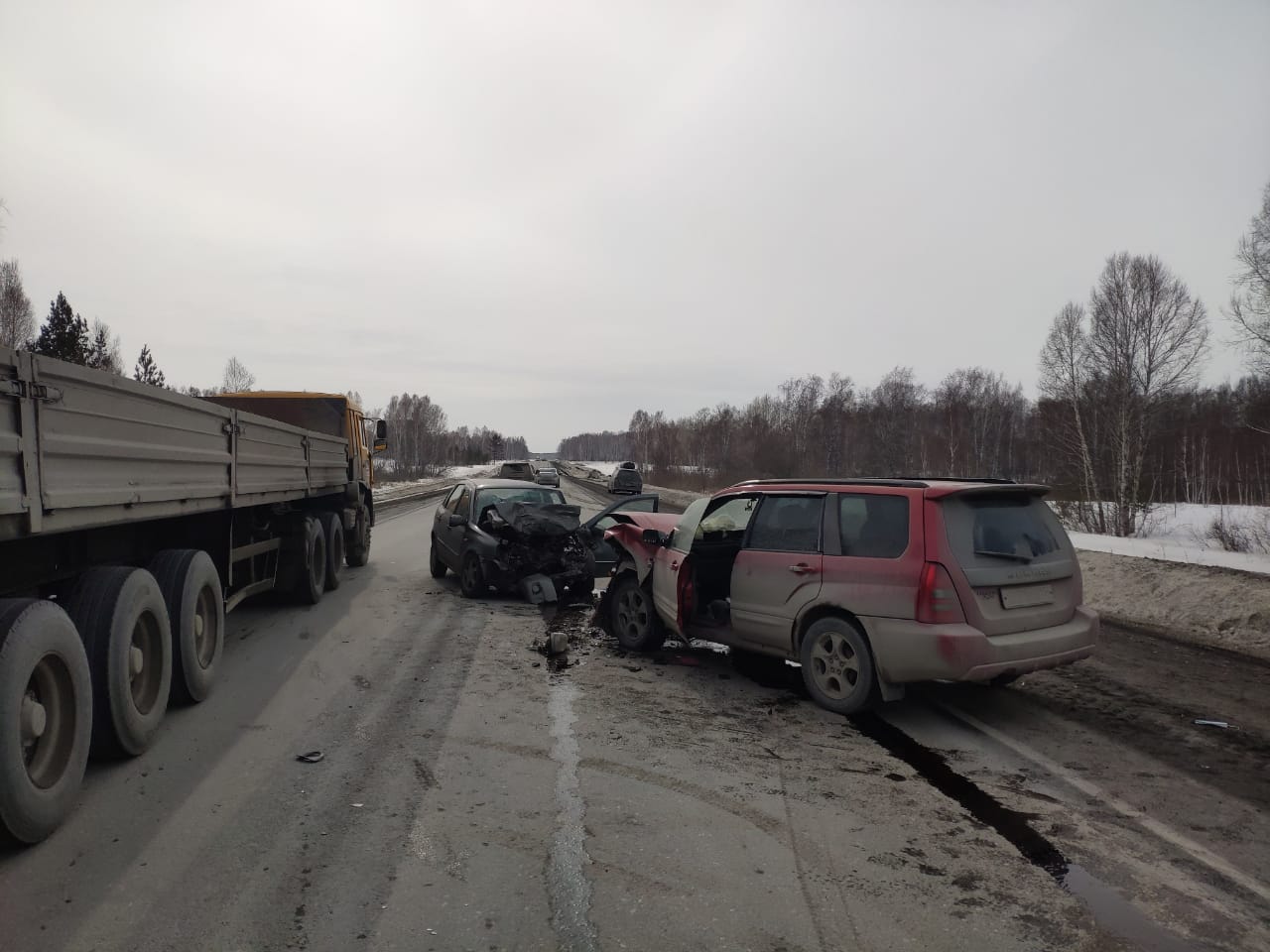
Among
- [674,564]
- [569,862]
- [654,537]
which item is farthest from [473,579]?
[569,862]

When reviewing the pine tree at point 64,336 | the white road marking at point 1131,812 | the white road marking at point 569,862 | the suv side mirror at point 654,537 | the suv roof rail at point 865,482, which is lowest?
the white road marking at point 1131,812

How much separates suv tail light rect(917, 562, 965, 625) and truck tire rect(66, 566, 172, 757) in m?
4.92

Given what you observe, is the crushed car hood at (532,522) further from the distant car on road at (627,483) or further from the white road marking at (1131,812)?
the distant car on road at (627,483)

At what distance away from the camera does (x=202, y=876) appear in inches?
130

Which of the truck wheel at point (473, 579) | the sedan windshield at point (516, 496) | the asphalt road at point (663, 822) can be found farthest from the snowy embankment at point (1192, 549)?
the truck wheel at point (473, 579)

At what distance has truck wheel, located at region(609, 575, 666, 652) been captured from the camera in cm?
770

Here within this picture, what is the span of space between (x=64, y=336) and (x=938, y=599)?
53.0m

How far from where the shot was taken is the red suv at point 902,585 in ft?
16.9

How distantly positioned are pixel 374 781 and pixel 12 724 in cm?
169

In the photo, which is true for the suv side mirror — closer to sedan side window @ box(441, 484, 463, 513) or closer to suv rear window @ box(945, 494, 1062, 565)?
suv rear window @ box(945, 494, 1062, 565)

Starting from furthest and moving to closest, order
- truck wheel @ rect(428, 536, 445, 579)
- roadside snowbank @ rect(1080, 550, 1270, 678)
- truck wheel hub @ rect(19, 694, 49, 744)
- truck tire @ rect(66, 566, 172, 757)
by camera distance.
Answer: truck wheel @ rect(428, 536, 445, 579) < roadside snowbank @ rect(1080, 550, 1270, 678) < truck tire @ rect(66, 566, 172, 757) < truck wheel hub @ rect(19, 694, 49, 744)

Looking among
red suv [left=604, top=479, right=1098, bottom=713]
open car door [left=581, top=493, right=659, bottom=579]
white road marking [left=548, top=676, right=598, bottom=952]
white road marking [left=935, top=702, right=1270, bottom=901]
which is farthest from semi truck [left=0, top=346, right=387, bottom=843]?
white road marking [left=935, top=702, right=1270, bottom=901]

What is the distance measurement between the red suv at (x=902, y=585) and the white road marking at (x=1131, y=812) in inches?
19.0

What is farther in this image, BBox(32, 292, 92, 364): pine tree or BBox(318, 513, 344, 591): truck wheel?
BBox(32, 292, 92, 364): pine tree
